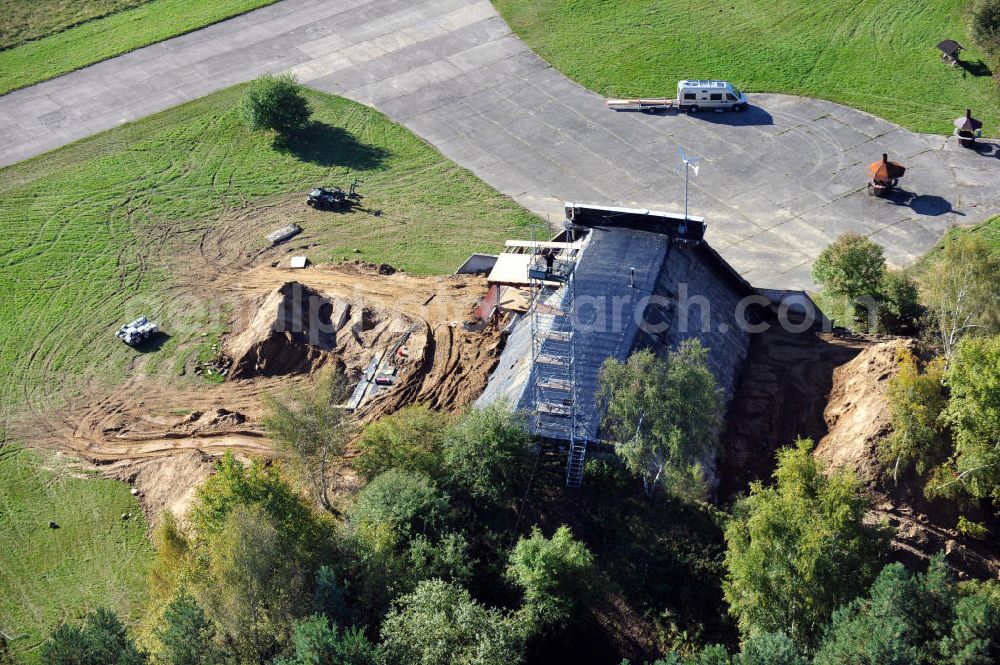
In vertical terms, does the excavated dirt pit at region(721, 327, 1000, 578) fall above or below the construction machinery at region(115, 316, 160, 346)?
above

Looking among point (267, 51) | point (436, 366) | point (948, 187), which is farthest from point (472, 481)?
point (267, 51)

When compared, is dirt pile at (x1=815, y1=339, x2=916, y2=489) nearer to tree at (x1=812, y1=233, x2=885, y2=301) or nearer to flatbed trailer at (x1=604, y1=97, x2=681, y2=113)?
tree at (x1=812, y1=233, x2=885, y2=301)

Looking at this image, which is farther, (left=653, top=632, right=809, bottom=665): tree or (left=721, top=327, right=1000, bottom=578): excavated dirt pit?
(left=721, top=327, right=1000, bottom=578): excavated dirt pit

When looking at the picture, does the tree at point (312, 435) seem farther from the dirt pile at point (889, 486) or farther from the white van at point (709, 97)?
the white van at point (709, 97)

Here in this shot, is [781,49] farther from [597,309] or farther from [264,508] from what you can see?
[264,508]

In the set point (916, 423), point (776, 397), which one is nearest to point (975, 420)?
point (916, 423)

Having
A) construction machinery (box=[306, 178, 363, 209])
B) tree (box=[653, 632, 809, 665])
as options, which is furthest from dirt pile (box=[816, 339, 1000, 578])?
construction machinery (box=[306, 178, 363, 209])

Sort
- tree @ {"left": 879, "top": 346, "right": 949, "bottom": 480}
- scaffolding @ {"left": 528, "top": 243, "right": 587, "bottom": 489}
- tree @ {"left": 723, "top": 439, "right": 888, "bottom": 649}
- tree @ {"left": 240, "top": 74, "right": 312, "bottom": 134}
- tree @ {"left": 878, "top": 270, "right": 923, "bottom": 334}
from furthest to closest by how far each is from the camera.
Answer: tree @ {"left": 240, "top": 74, "right": 312, "bottom": 134} → tree @ {"left": 878, "top": 270, "right": 923, "bottom": 334} → scaffolding @ {"left": 528, "top": 243, "right": 587, "bottom": 489} → tree @ {"left": 879, "top": 346, "right": 949, "bottom": 480} → tree @ {"left": 723, "top": 439, "right": 888, "bottom": 649}

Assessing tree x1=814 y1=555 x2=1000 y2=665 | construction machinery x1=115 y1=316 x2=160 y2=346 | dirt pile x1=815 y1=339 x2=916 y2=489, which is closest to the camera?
tree x1=814 y1=555 x2=1000 y2=665

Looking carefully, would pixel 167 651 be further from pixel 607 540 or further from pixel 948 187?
pixel 948 187
